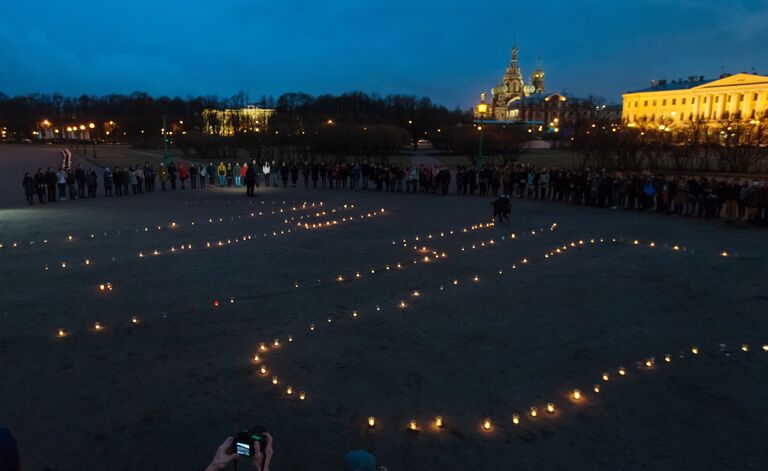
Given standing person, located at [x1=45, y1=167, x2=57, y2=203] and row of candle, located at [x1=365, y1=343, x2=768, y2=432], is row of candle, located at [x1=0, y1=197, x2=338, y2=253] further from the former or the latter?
row of candle, located at [x1=365, y1=343, x2=768, y2=432]

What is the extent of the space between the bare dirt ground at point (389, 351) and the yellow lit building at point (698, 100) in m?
96.1

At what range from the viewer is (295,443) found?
5691 mm

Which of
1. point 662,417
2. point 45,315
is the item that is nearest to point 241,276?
point 45,315

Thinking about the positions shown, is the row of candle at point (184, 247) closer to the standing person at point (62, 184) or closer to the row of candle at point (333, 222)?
the row of candle at point (333, 222)

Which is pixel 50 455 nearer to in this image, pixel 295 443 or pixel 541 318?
pixel 295 443

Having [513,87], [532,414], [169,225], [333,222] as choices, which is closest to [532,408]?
[532,414]

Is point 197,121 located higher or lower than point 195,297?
higher

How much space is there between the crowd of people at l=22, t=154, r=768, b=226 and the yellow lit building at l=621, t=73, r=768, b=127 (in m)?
81.0

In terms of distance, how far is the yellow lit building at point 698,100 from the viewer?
107750 mm

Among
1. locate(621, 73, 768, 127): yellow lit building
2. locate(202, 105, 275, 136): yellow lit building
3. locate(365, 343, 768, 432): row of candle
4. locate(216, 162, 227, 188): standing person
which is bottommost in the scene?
locate(365, 343, 768, 432): row of candle

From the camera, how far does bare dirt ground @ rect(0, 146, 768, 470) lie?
5.71 meters

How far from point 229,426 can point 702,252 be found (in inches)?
535

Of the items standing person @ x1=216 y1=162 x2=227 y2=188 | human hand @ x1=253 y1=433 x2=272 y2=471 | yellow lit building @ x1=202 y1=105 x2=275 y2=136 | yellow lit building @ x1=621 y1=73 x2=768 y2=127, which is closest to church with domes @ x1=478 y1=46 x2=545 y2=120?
yellow lit building @ x1=621 y1=73 x2=768 y2=127

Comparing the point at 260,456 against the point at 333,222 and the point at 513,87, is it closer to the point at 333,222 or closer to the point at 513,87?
the point at 333,222
